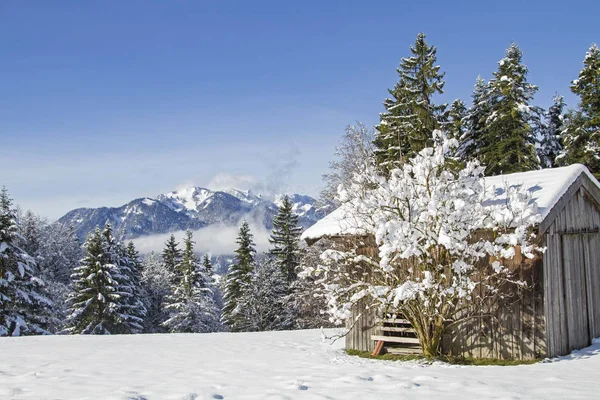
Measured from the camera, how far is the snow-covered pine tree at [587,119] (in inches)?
1078

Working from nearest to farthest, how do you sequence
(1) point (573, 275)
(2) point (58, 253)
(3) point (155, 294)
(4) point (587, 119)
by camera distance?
(1) point (573, 275) < (4) point (587, 119) < (2) point (58, 253) < (3) point (155, 294)

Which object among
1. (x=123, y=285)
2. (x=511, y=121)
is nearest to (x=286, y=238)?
(x=123, y=285)


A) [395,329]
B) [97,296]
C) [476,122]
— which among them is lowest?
[97,296]

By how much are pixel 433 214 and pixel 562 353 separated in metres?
5.11

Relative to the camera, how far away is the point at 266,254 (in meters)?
40.5

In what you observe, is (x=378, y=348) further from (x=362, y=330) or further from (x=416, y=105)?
(x=416, y=105)

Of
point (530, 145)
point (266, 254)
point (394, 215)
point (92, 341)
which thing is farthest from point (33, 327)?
point (530, 145)

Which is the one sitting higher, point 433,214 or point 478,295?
point 433,214

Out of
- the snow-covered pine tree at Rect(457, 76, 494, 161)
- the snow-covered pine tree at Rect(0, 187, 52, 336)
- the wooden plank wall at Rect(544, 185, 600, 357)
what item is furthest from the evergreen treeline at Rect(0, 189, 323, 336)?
the snow-covered pine tree at Rect(457, 76, 494, 161)

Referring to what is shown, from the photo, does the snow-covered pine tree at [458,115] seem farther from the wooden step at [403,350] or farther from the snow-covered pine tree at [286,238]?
the wooden step at [403,350]

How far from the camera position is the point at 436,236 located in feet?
32.0

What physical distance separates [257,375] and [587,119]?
90.9 feet

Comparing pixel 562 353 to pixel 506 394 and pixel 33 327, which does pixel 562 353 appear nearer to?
pixel 506 394

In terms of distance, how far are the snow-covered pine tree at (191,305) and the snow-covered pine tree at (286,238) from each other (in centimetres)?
792
